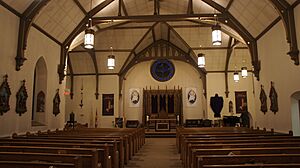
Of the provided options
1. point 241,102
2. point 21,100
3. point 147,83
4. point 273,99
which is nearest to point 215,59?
point 241,102

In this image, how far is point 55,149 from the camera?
3.73 m

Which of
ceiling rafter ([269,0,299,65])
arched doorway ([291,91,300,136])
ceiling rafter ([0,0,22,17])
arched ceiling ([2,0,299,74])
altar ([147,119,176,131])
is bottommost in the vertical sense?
altar ([147,119,176,131])

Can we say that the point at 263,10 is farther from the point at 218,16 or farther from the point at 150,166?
the point at 150,166

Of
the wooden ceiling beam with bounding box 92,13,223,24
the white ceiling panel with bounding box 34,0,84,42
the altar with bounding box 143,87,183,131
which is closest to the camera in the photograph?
the white ceiling panel with bounding box 34,0,84,42

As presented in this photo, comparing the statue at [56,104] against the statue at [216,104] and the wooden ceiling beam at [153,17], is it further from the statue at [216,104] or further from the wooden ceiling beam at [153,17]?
the statue at [216,104]

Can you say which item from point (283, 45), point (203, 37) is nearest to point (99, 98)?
point (203, 37)

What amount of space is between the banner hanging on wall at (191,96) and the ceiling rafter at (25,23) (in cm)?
1301

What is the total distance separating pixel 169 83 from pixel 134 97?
2.84 metres

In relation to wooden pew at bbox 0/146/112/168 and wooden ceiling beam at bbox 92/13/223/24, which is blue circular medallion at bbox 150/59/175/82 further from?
wooden pew at bbox 0/146/112/168

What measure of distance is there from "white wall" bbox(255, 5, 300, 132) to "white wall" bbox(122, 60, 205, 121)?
28.8 ft

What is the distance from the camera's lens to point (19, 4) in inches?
297

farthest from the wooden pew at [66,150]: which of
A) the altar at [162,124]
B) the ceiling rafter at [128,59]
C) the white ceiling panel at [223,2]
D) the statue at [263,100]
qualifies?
the altar at [162,124]

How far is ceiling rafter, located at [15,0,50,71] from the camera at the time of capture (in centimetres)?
780

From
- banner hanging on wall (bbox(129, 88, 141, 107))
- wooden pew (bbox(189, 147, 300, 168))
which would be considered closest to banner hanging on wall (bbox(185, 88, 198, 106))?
banner hanging on wall (bbox(129, 88, 141, 107))
